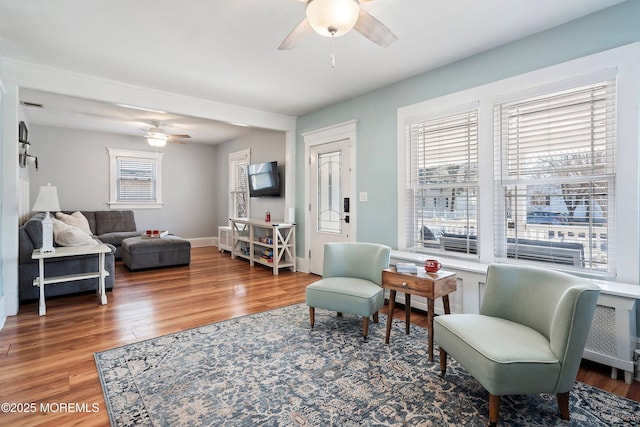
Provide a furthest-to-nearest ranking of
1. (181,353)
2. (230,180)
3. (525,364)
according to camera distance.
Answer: (230,180), (181,353), (525,364)

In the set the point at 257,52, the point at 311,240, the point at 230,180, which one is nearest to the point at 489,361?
the point at 257,52

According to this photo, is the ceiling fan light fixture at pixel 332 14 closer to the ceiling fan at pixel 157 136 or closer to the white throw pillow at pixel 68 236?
the white throw pillow at pixel 68 236

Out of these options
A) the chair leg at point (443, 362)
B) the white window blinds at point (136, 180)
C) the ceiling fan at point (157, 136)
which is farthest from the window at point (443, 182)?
the white window blinds at point (136, 180)

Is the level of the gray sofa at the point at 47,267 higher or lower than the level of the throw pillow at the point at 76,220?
lower

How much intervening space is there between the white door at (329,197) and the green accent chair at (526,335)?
2522mm

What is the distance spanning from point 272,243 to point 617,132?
4.50 metres

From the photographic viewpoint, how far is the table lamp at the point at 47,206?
3449mm

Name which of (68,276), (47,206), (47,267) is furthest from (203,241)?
(47,206)

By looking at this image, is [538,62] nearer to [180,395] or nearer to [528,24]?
[528,24]

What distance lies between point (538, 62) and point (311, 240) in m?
3.70

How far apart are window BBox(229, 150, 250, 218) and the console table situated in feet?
3.02

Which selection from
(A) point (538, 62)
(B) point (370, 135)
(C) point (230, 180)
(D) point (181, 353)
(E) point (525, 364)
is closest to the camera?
(E) point (525, 364)

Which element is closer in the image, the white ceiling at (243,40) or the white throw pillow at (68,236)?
the white ceiling at (243,40)

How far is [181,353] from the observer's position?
2547mm
